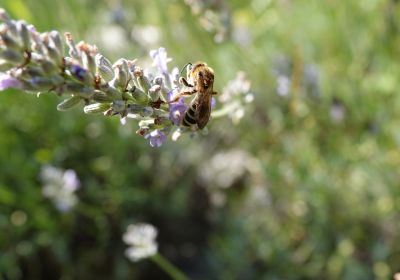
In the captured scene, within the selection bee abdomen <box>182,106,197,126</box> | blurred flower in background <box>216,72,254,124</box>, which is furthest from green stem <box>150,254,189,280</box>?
bee abdomen <box>182,106,197,126</box>

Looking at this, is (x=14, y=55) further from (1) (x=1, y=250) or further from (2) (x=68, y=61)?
(1) (x=1, y=250)

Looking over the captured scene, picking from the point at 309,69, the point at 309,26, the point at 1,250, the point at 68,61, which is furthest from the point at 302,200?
the point at 68,61

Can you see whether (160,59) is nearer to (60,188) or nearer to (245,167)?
(60,188)

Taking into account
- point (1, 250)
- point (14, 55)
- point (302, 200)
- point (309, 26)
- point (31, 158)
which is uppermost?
point (309, 26)

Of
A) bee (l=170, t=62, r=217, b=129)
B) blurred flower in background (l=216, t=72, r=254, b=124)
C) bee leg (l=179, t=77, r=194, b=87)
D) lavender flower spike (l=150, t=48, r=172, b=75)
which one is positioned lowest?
bee (l=170, t=62, r=217, b=129)

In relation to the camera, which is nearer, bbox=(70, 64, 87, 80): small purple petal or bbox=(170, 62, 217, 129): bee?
bbox=(70, 64, 87, 80): small purple petal

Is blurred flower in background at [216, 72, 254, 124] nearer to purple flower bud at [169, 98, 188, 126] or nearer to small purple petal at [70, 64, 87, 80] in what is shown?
purple flower bud at [169, 98, 188, 126]
